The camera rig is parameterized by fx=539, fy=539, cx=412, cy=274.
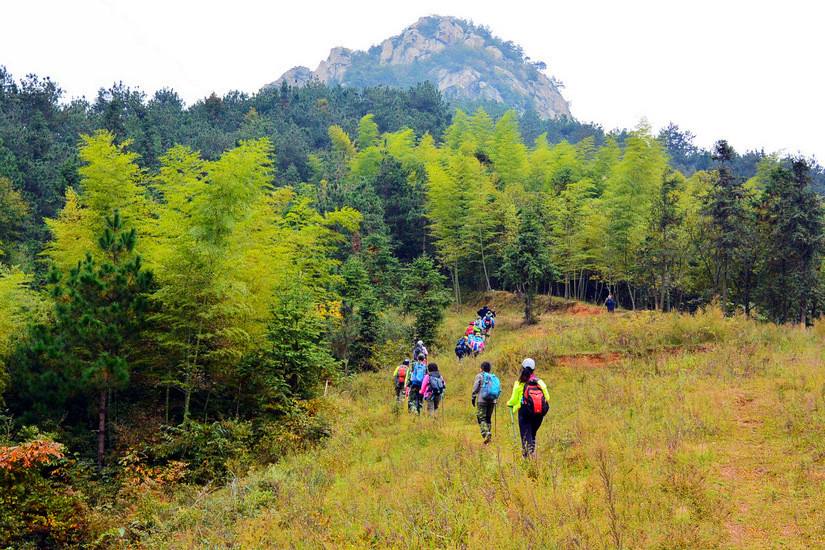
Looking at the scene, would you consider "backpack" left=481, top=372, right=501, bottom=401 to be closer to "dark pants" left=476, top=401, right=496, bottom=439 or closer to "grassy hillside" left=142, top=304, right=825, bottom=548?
"dark pants" left=476, top=401, right=496, bottom=439

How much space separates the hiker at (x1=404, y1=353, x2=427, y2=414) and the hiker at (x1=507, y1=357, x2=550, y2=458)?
15.1 ft

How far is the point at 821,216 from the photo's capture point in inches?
966

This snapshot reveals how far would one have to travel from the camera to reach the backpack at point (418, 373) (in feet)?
41.4

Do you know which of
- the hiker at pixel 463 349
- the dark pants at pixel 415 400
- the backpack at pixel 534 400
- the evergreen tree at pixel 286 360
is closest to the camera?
the backpack at pixel 534 400

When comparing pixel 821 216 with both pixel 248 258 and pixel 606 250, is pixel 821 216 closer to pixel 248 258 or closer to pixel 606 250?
pixel 606 250

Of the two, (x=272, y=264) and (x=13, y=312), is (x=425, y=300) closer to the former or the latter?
(x=272, y=264)

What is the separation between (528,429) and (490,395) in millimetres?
1283

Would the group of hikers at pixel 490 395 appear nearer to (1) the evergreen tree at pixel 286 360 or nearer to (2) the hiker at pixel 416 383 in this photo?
(2) the hiker at pixel 416 383

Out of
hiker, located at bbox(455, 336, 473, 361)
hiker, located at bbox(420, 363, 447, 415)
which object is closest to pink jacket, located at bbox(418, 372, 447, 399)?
hiker, located at bbox(420, 363, 447, 415)

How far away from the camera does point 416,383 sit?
12.7 metres

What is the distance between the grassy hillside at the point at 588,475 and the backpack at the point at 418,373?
3.54ft

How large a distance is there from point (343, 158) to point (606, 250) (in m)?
40.2

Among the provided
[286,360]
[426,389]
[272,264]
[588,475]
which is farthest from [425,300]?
[588,475]

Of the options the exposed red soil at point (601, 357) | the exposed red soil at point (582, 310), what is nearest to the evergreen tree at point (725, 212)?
the exposed red soil at point (582, 310)
